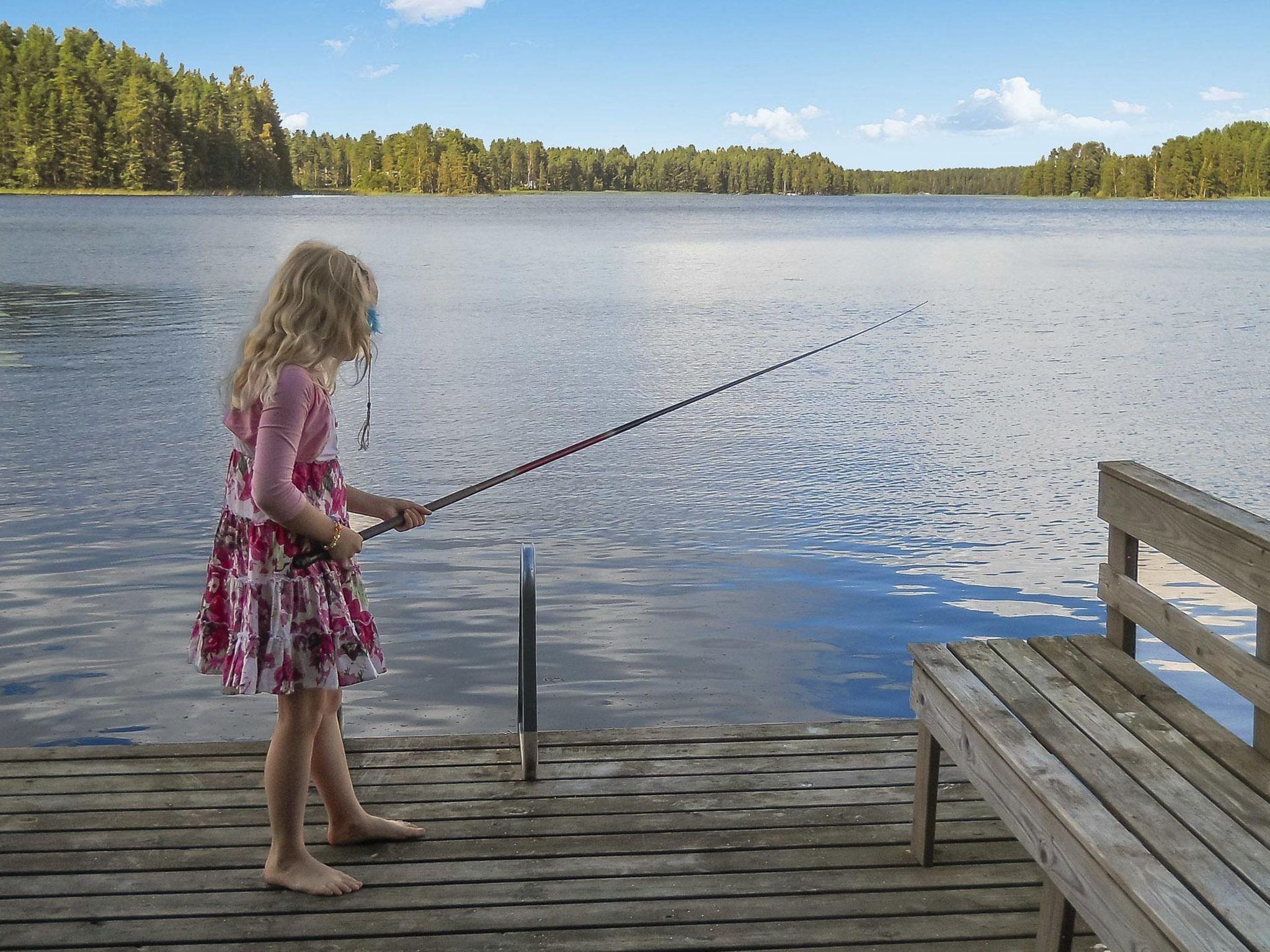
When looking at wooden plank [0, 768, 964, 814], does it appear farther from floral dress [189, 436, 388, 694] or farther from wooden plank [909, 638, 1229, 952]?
floral dress [189, 436, 388, 694]

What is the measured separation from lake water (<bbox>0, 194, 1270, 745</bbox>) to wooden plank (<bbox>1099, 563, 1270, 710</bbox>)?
7.06 ft

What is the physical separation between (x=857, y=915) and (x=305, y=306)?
5.54 feet

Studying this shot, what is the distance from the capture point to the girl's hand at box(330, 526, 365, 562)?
2.69m

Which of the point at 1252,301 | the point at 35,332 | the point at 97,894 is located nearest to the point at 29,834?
the point at 97,894

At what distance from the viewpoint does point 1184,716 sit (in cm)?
262

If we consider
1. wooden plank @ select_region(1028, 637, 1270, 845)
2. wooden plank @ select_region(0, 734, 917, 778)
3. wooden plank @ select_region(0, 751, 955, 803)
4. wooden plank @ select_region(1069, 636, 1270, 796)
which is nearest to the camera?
wooden plank @ select_region(1028, 637, 1270, 845)

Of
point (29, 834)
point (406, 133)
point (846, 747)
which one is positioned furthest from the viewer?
point (406, 133)

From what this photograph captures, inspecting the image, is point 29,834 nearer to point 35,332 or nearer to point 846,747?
point 846,747

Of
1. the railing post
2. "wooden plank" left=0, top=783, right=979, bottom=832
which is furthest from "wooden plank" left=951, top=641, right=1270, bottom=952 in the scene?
the railing post

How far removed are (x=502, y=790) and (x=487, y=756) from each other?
0.79 ft

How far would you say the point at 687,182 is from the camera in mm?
175875

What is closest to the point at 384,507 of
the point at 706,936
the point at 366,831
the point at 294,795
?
the point at 294,795

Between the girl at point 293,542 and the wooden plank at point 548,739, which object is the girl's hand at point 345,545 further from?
the wooden plank at point 548,739

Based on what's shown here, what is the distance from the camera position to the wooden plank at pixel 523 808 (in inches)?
123
